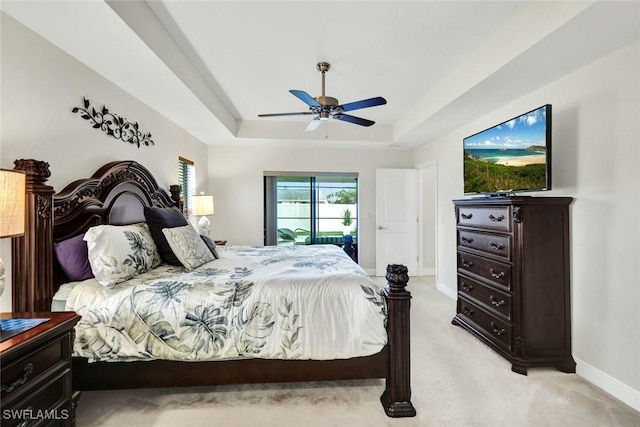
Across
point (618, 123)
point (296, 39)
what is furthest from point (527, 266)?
point (296, 39)

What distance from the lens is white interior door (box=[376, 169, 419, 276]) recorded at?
528cm

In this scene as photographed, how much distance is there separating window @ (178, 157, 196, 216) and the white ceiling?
2.69 ft

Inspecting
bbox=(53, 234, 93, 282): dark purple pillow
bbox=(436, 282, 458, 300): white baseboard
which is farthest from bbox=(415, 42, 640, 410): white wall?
bbox=(53, 234, 93, 282): dark purple pillow

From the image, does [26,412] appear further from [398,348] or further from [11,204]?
[398,348]

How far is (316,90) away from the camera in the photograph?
11.2 ft

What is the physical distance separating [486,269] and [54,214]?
3.37 metres

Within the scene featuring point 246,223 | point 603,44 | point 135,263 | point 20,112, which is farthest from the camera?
point 246,223

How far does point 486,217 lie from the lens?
8.80 ft

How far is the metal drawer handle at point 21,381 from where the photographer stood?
1.12 m

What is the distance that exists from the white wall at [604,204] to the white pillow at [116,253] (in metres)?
3.28

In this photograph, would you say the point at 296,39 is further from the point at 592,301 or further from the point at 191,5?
the point at 592,301

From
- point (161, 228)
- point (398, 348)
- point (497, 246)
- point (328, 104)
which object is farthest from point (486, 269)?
point (161, 228)

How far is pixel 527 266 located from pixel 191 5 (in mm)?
3042

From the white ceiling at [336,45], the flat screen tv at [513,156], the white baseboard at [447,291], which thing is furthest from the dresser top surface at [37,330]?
the white baseboard at [447,291]
